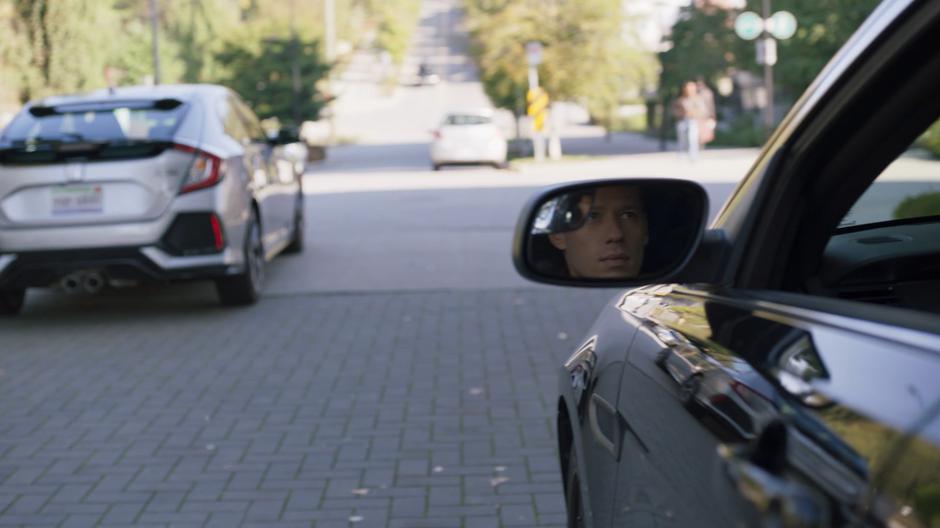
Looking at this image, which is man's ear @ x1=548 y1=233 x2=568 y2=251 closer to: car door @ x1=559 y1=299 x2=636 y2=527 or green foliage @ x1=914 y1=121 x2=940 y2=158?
car door @ x1=559 y1=299 x2=636 y2=527

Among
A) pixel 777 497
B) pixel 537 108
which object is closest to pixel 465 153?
pixel 537 108

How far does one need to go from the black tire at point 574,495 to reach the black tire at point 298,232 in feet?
31.5

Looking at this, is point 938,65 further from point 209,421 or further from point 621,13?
point 621,13

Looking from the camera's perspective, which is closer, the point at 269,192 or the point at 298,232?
the point at 269,192

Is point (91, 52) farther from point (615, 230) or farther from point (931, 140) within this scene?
point (931, 140)

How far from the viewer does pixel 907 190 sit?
2.80 m

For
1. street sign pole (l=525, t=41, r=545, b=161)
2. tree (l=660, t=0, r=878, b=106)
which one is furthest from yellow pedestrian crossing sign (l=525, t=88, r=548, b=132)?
tree (l=660, t=0, r=878, b=106)

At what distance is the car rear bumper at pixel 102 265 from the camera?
9000 millimetres

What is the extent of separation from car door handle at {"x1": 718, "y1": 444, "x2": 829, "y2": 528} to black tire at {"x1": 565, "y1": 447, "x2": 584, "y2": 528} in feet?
5.17

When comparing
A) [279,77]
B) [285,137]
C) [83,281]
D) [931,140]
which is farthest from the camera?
[279,77]

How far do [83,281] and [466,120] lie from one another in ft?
71.9

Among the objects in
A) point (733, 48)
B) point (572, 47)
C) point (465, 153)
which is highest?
point (733, 48)

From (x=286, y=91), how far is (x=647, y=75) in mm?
11911

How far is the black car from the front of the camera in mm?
1424
